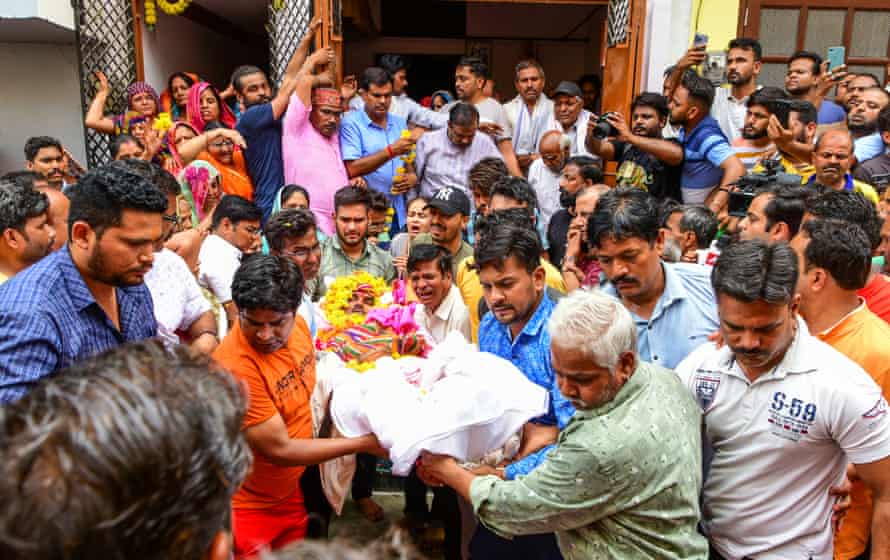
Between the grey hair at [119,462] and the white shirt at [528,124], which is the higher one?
the white shirt at [528,124]

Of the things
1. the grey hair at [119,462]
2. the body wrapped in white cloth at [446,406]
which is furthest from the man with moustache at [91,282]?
the grey hair at [119,462]

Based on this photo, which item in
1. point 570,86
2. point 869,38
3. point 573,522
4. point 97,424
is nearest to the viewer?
point 97,424

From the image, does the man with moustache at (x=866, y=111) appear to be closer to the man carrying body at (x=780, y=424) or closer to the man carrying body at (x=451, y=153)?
the man carrying body at (x=451, y=153)

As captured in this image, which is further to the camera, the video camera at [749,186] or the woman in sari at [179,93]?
the woman in sari at [179,93]

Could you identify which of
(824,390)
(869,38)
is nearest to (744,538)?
(824,390)

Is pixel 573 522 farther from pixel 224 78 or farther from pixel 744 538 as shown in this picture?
pixel 224 78

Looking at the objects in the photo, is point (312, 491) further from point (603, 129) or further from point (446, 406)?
point (603, 129)

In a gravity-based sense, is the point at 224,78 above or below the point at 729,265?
above

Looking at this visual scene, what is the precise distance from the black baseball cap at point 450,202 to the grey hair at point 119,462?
9.64 ft

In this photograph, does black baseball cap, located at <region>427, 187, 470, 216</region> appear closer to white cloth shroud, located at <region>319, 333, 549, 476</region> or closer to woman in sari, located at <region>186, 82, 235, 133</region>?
white cloth shroud, located at <region>319, 333, 549, 476</region>

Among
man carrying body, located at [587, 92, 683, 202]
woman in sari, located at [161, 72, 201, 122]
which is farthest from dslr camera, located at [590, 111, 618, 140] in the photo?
woman in sari, located at [161, 72, 201, 122]

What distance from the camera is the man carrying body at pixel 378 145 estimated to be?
16.2ft

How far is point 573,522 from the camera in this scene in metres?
1.67

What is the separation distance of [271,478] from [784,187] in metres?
2.48
